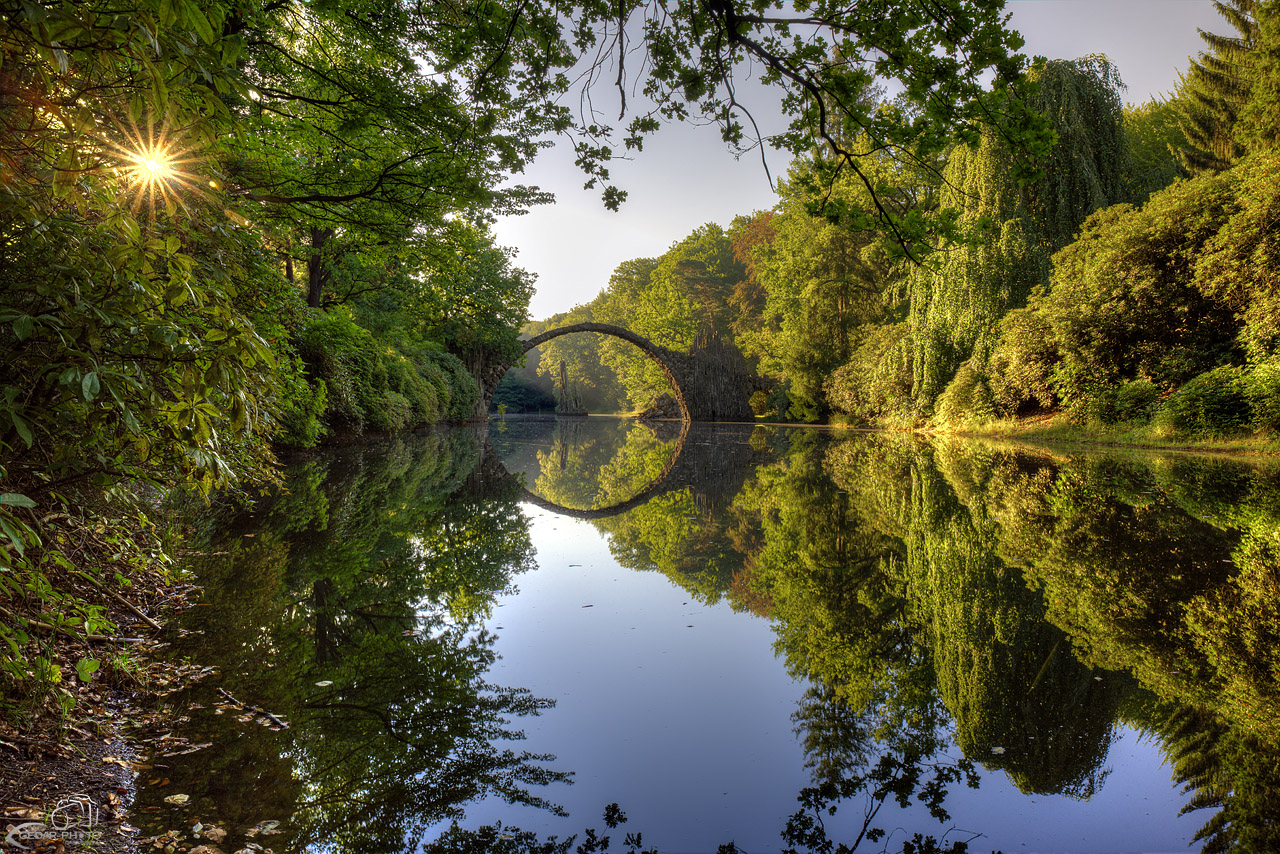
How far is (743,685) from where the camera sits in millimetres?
2205

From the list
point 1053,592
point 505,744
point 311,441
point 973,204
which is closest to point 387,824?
point 505,744

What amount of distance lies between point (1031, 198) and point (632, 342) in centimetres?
1707

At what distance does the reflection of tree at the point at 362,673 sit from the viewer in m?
1.52

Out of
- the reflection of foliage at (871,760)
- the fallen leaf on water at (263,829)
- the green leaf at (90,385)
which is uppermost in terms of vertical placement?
the green leaf at (90,385)

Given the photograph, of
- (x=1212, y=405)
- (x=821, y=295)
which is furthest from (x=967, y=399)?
(x=821, y=295)

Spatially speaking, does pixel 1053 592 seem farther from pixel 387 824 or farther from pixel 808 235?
pixel 808 235

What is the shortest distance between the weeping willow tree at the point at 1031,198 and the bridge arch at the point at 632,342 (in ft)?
48.9

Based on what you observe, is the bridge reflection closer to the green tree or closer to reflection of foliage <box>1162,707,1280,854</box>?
reflection of foliage <box>1162,707,1280,854</box>

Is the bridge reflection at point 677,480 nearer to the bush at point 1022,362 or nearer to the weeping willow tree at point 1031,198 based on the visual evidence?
the bush at point 1022,362

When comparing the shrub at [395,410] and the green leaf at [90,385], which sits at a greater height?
the shrub at [395,410]

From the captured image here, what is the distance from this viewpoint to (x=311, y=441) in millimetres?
9211

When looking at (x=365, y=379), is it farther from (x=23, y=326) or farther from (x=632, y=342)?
(x=632, y=342)

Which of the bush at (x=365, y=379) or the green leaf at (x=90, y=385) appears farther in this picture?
the bush at (x=365, y=379)

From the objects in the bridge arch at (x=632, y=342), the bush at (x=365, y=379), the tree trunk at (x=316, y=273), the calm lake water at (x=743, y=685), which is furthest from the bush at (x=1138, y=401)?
the bridge arch at (x=632, y=342)
